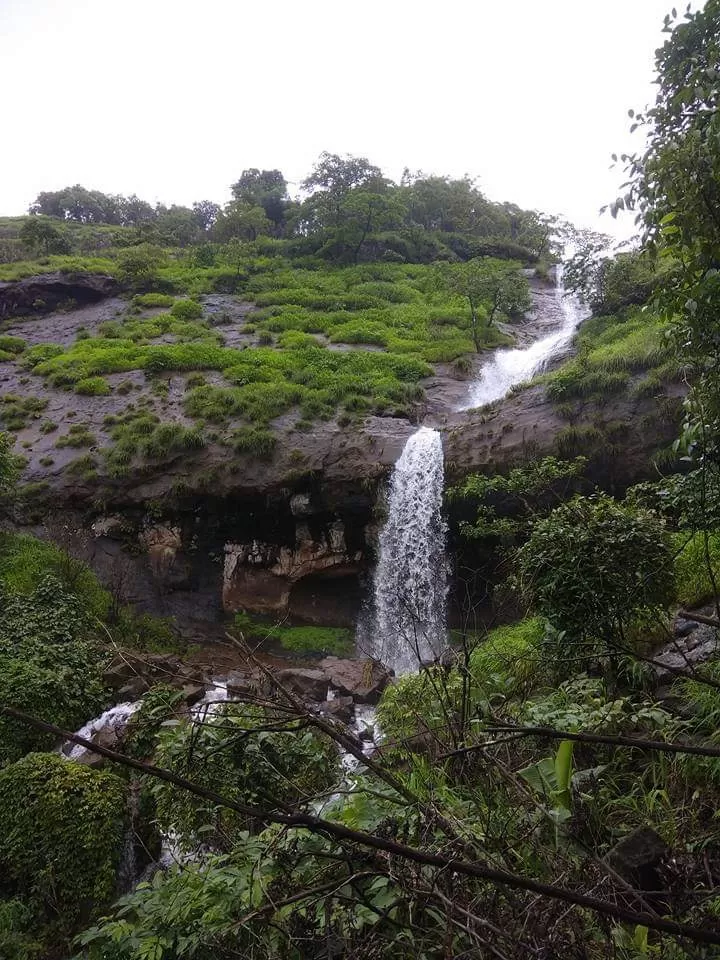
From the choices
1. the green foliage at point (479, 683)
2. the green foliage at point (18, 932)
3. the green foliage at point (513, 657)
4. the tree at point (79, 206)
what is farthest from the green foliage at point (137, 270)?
the tree at point (79, 206)

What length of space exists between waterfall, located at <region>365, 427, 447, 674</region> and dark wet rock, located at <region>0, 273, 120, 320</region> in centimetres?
2160

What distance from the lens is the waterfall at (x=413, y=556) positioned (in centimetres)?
1322

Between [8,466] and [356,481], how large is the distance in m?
7.48

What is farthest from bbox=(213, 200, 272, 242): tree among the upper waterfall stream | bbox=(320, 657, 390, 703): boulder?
bbox=(320, 657, 390, 703): boulder

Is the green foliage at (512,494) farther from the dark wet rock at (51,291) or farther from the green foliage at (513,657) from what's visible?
the dark wet rock at (51,291)

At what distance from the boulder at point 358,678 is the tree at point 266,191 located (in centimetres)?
3784

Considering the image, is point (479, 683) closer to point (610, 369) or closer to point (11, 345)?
point (610, 369)

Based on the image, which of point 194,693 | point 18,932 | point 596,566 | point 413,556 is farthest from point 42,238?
point 596,566

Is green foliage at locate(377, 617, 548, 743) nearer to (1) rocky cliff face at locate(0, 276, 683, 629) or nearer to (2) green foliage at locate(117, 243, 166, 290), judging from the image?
(1) rocky cliff face at locate(0, 276, 683, 629)

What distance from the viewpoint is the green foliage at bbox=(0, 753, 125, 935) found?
604cm

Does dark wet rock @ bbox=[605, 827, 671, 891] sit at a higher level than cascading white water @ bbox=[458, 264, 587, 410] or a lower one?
lower

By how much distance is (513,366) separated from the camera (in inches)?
820

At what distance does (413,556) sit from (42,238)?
3346 centimetres

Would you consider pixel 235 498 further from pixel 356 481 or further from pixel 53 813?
pixel 53 813
